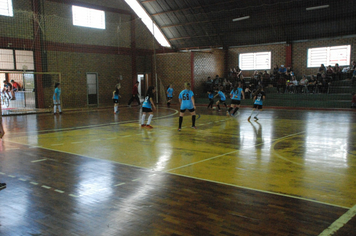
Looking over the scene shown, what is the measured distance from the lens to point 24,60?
72.3ft

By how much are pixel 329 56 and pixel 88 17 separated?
64.5 feet

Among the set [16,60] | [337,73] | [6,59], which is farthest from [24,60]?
[337,73]

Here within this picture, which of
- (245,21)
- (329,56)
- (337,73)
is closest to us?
(337,73)

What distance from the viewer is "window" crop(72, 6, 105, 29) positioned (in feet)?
81.6

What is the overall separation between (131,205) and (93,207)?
1.76ft

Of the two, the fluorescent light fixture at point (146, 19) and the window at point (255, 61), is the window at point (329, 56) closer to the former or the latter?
the window at point (255, 61)

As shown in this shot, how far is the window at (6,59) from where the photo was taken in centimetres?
2126

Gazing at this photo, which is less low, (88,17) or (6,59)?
(88,17)

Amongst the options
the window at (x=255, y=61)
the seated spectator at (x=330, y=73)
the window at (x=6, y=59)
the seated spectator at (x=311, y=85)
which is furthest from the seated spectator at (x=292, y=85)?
the window at (x=6, y=59)

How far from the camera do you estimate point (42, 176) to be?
6113 mm

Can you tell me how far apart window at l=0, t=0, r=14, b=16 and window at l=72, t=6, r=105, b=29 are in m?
4.79

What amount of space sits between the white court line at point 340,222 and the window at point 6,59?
2258cm

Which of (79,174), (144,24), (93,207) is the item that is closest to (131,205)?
(93,207)

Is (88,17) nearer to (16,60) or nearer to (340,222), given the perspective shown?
(16,60)
